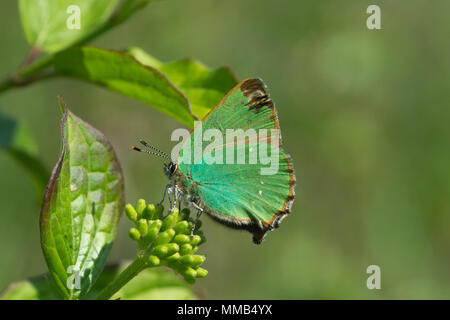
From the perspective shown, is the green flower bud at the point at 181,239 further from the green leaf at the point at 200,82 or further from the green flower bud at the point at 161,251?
the green leaf at the point at 200,82

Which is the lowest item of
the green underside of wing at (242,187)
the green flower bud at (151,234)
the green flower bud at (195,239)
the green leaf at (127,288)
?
the green leaf at (127,288)

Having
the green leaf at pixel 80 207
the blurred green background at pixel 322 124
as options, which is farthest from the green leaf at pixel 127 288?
the blurred green background at pixel 322 124

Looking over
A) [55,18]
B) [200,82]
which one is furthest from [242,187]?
[55,18]

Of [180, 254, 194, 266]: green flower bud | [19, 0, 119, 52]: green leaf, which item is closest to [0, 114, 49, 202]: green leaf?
[19, 0, 119, 52]: green leaf

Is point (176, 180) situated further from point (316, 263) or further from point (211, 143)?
point (316, 263)

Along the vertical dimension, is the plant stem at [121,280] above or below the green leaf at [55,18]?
below

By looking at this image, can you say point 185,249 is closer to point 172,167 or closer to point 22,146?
point 172,167

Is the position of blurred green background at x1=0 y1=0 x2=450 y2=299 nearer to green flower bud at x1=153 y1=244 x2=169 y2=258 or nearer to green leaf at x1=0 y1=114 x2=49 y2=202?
green leaf at x1=0 y1=114 x2=49 y2=202
